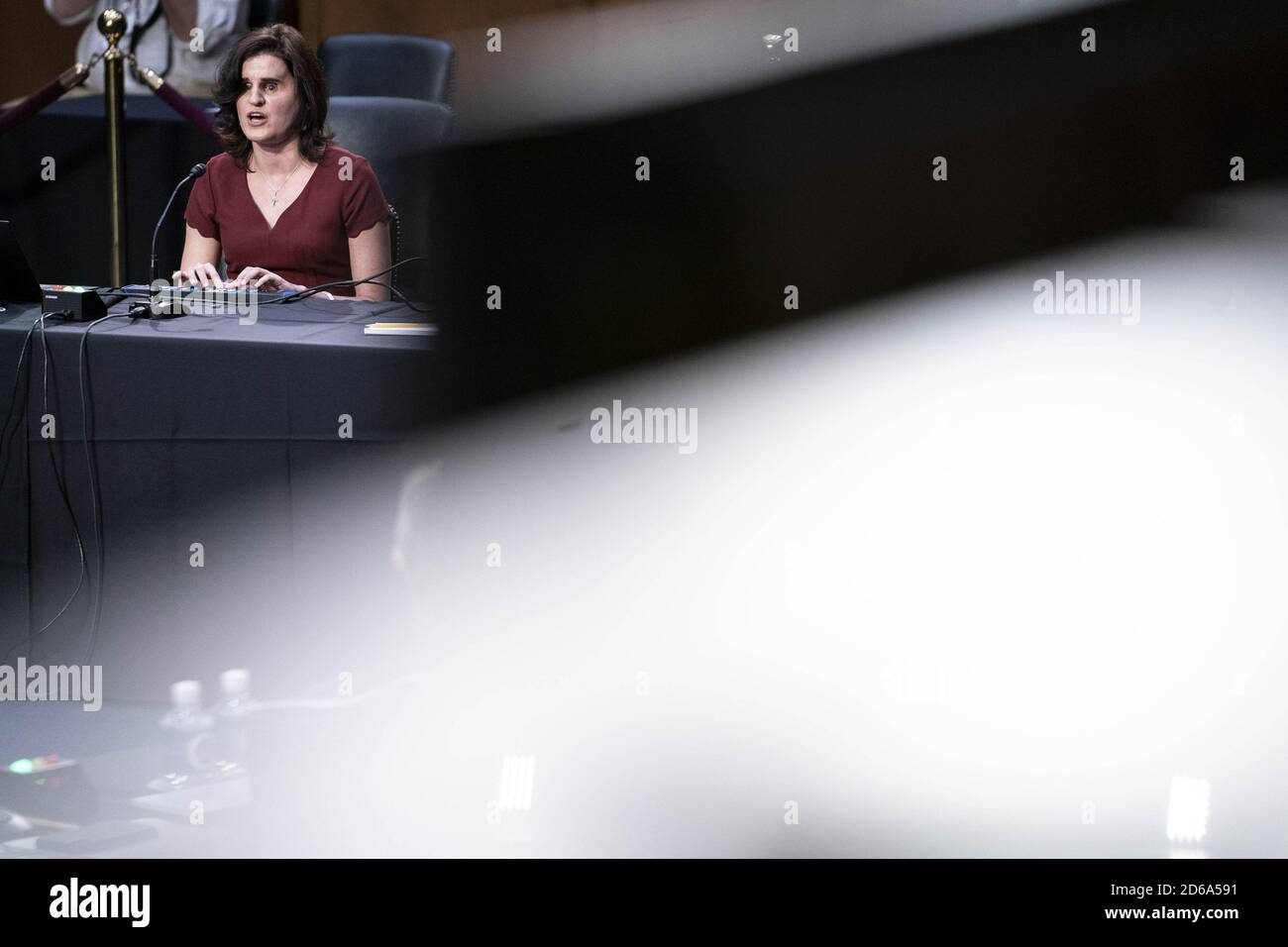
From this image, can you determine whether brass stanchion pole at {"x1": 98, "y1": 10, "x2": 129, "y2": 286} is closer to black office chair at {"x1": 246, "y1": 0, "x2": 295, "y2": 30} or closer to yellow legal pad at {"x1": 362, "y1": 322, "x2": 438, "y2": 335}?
black office chair at {"x1": 246, "y1": 0, "x2": 295, "y2": 30}

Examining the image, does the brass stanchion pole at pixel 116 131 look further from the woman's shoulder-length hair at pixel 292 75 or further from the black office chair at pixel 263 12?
the woman's shoulder-length hair at pixel 292 75

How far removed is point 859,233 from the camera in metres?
1.54

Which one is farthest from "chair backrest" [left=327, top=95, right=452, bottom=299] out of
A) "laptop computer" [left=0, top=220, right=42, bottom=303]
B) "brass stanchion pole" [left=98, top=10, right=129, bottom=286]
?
"laptop computer" [left=0, top=220, right=42, bottom=303]

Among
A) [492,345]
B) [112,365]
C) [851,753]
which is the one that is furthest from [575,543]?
[112,365]

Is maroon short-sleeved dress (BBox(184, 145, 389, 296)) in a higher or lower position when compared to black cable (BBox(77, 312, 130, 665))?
higher

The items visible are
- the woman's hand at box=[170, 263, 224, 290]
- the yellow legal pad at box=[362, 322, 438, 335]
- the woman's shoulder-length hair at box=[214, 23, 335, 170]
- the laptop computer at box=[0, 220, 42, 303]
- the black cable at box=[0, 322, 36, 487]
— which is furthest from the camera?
the woman's shoulder-length hair at box=[214, 23, 335, 170]

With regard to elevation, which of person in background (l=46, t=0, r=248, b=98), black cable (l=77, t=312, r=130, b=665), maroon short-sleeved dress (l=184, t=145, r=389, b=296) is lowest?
black cable (l=77, t=312, r=130, b=665)

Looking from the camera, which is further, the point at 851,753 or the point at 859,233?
the point at 851,753

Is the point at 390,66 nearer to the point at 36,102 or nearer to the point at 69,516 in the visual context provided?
the point at 36,102

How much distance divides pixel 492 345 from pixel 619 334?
15cm

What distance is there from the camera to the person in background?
12.9 feet

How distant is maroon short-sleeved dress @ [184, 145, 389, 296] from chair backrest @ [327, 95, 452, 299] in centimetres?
41

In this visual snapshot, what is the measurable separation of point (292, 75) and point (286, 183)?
0.19m
